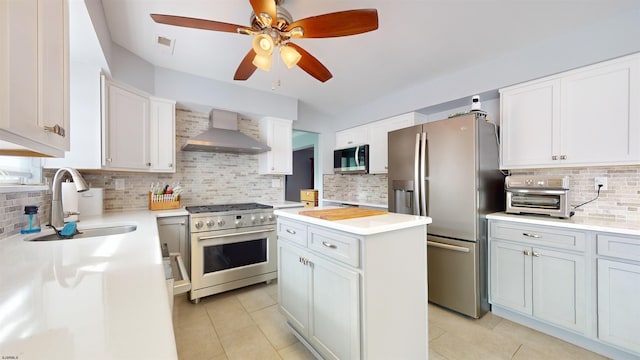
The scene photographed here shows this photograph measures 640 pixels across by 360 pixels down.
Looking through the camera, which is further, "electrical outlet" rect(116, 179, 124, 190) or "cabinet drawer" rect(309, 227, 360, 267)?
"electrical outlet" rect(116, 179, 124, 190)

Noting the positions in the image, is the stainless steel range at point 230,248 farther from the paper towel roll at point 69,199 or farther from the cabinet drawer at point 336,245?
the cabinet drawer at point 336,245

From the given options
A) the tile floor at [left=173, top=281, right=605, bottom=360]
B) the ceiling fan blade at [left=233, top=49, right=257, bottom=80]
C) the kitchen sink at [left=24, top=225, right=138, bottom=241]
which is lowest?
the tile floor at [left=173, top=281, right=605, bottom=360]

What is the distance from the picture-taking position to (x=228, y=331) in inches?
80.3

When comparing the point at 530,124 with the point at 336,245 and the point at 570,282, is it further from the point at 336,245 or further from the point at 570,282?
the point at 336,245

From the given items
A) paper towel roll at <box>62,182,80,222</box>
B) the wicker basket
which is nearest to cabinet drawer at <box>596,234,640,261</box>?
the wicker basket

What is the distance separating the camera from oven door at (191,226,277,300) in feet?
8.14

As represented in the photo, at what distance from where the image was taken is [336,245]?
1429 mm

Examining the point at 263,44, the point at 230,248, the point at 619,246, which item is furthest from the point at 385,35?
the point at 230,248

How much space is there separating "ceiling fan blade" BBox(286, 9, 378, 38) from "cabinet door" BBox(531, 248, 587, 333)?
2206 mm

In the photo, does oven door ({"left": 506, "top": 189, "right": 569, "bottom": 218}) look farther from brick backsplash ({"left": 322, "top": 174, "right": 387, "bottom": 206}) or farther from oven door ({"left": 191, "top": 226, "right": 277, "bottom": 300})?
oven door ({"left": 191, "top": 226, "right": 277, "bottom": 300})

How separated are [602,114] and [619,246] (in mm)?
1039

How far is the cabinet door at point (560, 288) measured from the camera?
5.95 feet

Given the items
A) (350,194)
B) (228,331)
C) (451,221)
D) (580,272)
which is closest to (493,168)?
(451,221)

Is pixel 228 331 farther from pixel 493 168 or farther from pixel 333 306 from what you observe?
pixel 493 168
